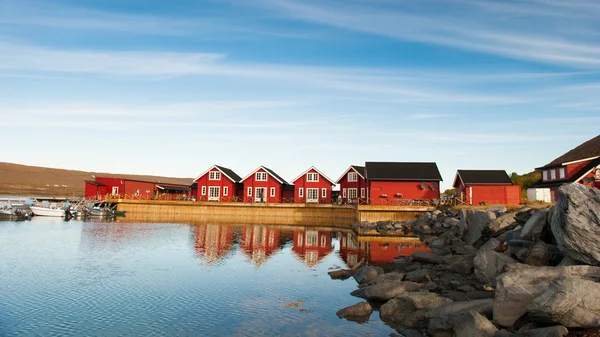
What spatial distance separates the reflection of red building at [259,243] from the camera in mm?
29022

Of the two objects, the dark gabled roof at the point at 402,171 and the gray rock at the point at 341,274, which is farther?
the dark gabled roof at the point at 402,171

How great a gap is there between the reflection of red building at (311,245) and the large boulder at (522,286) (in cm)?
1490

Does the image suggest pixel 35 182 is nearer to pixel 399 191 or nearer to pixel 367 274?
pixel 399 191

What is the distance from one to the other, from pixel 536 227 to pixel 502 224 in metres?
6.32

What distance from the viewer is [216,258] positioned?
27.9 metres

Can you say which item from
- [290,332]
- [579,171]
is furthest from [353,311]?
[579,171]

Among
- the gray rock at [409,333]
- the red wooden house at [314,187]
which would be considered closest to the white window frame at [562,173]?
the red wooden house at [314,187]

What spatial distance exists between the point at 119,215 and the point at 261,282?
4979cm

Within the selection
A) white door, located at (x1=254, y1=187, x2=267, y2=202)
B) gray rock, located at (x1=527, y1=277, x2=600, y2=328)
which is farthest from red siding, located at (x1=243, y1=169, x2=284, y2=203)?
gray rock, located at (x1=527, y1=277, x2=600, y2=328)

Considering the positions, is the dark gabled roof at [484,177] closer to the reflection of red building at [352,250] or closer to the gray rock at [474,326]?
the reflection of red building at [352,250]

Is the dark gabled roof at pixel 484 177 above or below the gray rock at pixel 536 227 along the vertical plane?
above

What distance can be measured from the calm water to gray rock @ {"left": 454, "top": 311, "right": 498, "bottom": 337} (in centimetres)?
292

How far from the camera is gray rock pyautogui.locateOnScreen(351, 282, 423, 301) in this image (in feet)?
56.5

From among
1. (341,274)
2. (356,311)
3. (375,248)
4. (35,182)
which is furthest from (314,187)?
(35,182)
